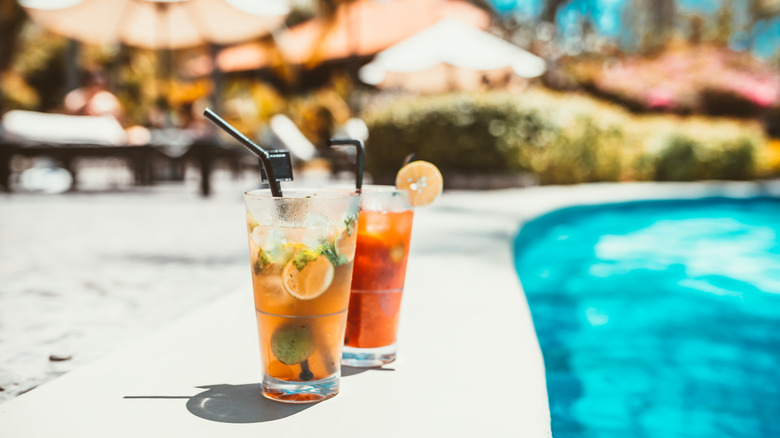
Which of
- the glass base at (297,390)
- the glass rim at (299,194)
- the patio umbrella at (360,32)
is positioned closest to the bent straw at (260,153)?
the glass rim at (299,194)

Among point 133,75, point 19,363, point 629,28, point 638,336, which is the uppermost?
point 629,28

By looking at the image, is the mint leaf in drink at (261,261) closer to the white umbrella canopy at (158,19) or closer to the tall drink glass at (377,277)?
the tall drink glass at (377,277)

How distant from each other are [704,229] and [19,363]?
712 centimetres

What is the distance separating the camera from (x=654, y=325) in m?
3.86

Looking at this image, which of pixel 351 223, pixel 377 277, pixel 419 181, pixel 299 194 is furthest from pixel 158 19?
pixel 351 223

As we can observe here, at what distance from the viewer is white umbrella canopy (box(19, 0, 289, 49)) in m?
9.88

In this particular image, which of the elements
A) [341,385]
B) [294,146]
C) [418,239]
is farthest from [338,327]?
[294,146]

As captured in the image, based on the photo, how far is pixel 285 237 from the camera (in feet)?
5.04

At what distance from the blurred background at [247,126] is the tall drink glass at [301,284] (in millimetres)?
866

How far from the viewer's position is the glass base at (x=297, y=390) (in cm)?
162

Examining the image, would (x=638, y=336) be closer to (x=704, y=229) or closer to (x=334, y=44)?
(x=704, y=229)

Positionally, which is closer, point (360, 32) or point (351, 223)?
point (351, 223)

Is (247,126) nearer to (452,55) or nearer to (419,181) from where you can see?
(452,55)

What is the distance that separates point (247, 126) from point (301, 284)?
15.2m
